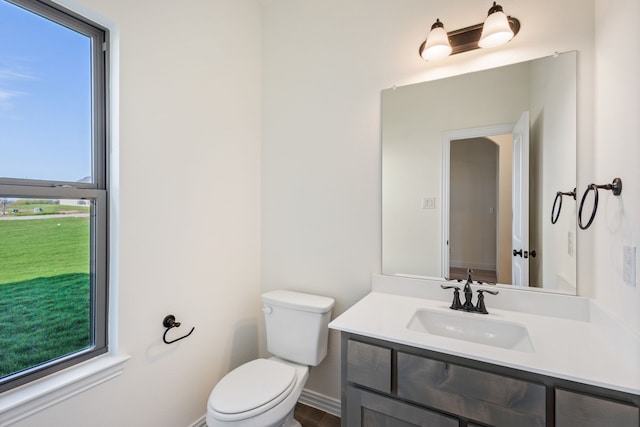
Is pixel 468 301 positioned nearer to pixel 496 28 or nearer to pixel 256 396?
pixel 256 396

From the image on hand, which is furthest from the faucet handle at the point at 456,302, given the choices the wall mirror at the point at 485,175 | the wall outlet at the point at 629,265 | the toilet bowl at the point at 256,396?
the toilet bowl at the point at 256,396

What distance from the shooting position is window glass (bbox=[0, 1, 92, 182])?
42.2 inches

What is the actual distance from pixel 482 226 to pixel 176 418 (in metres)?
1.91

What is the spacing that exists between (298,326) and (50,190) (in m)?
1.35

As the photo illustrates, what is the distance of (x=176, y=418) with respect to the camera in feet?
5.10

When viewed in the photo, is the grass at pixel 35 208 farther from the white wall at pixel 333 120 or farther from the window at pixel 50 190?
the white wall at pixel 333 120

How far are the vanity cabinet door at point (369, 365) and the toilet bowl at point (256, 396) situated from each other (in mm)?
390

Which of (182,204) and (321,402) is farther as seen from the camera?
(321,402)

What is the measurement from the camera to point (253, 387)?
1425 millimetres

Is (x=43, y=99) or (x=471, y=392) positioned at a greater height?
(x=43, y=99)

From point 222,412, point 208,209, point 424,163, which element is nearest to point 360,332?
point 222,412

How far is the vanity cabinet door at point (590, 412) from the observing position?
0.82 metres

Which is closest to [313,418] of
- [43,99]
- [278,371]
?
[278,371]

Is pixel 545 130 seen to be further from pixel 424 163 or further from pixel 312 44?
pixel 312 44
